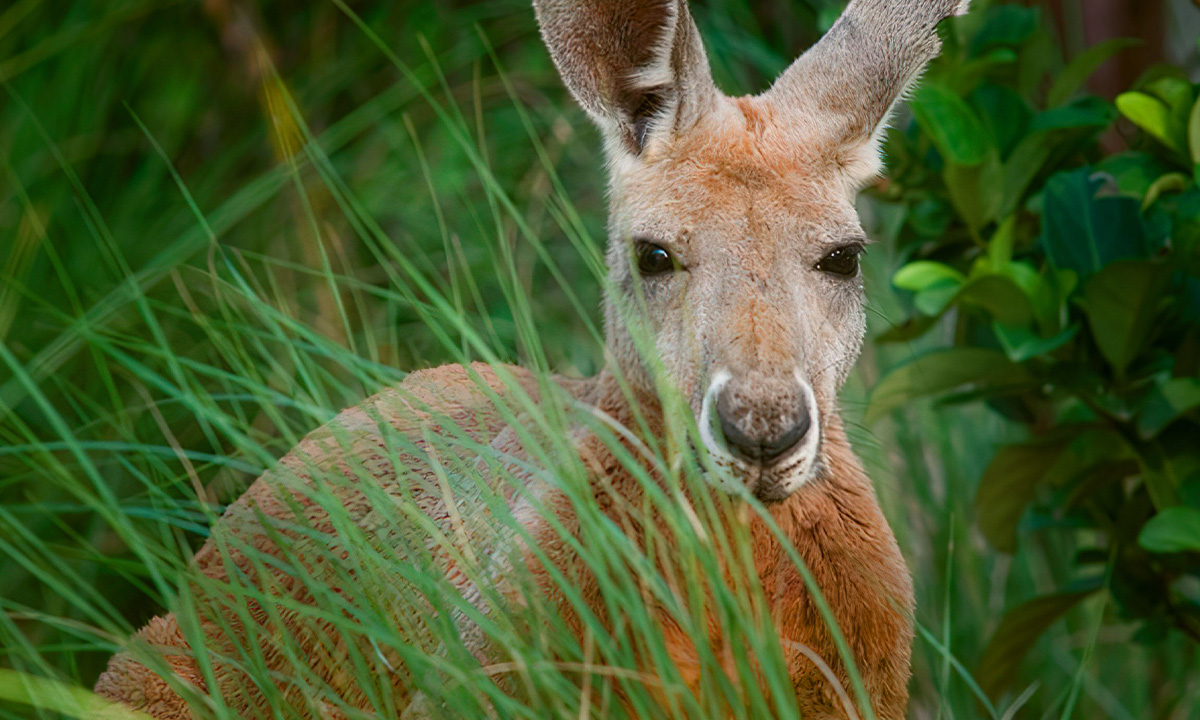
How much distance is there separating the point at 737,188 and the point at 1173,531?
1.14m

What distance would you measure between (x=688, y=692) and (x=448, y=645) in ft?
1.10

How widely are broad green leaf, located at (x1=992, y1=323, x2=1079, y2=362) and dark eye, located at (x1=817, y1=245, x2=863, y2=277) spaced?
0.56 meters

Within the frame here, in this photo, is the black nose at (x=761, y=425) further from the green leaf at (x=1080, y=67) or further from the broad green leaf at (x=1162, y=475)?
the green leaf at (x=1080, y=67)

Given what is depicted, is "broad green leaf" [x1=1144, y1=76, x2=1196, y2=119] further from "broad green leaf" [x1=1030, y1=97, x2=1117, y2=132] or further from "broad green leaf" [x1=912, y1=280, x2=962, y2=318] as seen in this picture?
Answer: "broad green leaf" [x1=912, y1=280, x2=962, y2=318]

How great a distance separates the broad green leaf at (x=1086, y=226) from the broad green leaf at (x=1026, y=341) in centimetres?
14

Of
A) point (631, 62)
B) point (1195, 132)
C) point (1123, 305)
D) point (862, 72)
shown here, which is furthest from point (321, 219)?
point (1195, 132)

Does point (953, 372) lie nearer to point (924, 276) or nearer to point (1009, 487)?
point (924, 276)

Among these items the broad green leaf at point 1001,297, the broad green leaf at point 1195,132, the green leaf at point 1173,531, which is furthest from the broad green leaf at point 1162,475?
the broad green leaf at point 1195,132

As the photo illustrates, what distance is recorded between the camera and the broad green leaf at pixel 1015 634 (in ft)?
8.57

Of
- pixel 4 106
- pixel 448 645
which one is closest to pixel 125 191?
pixel 4 106

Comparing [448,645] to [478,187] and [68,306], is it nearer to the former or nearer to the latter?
[68,306]

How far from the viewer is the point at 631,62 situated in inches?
75.8

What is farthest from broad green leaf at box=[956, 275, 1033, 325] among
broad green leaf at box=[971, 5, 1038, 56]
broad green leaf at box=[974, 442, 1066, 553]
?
broad green leaf at box=[971, 5, 1038, 56]

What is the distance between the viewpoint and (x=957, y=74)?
2590mm
